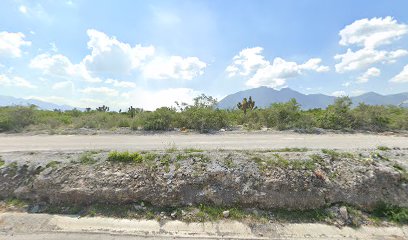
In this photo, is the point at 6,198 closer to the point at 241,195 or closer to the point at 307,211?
the point at 241,195

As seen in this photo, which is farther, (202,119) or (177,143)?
(202,119)

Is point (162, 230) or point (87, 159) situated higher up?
point (87, 159)

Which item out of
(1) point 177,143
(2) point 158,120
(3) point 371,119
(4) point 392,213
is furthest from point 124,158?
(3) point 371,119

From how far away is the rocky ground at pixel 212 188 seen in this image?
5444 mm

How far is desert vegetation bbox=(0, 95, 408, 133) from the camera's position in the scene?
14992 mm

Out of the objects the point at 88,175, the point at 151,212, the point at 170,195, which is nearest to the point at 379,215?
the point at 170,195

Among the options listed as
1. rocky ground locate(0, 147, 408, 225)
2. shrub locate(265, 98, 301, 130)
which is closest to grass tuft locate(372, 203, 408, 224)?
rocky ground locate(0, 147, 408, 225)

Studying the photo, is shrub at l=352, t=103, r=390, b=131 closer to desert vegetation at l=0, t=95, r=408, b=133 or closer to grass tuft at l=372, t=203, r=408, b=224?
desert vegetation at l=0, t=95, r=408, b=133

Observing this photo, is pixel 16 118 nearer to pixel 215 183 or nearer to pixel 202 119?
pixel 202 119

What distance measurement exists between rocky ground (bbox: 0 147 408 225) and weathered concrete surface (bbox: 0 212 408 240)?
0.80 feet

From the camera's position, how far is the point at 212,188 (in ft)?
18.8

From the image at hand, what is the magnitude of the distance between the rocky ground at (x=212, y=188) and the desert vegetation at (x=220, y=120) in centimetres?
813

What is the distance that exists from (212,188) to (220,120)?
10015 millimetres

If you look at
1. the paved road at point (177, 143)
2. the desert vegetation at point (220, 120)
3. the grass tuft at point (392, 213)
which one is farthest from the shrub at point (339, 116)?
the grass tuft at point (392, 213)
